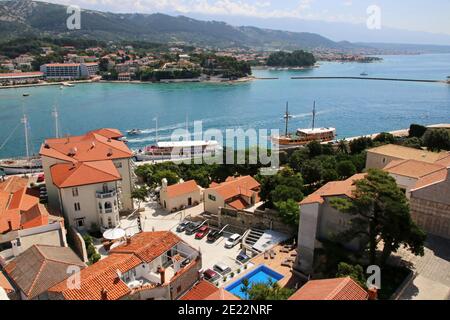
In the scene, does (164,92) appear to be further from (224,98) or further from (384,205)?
(384,205)

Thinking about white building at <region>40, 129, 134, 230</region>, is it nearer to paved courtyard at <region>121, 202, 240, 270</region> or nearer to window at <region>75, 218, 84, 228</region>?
window at <region>75, 218, 84, 228</region>

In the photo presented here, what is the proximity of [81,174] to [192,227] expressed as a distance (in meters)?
6.59

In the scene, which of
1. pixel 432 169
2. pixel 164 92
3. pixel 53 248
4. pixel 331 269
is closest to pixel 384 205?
pixel 331 269

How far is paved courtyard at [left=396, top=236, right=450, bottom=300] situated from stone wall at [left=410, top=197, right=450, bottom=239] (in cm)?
43

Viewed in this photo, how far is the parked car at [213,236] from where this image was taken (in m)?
19.5

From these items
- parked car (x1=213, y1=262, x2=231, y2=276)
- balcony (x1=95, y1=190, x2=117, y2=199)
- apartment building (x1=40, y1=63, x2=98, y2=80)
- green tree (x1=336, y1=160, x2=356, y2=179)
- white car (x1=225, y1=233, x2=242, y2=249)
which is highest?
apartment building (x1=40, y1=63, x2=98, y2=80)

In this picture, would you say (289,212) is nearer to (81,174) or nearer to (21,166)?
(81,174)

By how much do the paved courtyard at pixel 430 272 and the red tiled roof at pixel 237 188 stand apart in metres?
9.60

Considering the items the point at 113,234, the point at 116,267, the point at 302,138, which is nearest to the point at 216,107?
the point at 302,138

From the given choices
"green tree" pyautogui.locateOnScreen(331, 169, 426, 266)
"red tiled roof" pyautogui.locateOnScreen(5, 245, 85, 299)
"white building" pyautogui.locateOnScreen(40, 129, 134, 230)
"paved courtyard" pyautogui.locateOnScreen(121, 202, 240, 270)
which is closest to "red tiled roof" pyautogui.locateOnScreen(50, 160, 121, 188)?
"white building" pyautogui.locateOnScreen(40, 129, 134, 230)

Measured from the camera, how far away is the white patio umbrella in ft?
60.8

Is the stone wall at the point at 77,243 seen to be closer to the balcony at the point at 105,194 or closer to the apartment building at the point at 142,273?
the balcony at the point at 105,194
